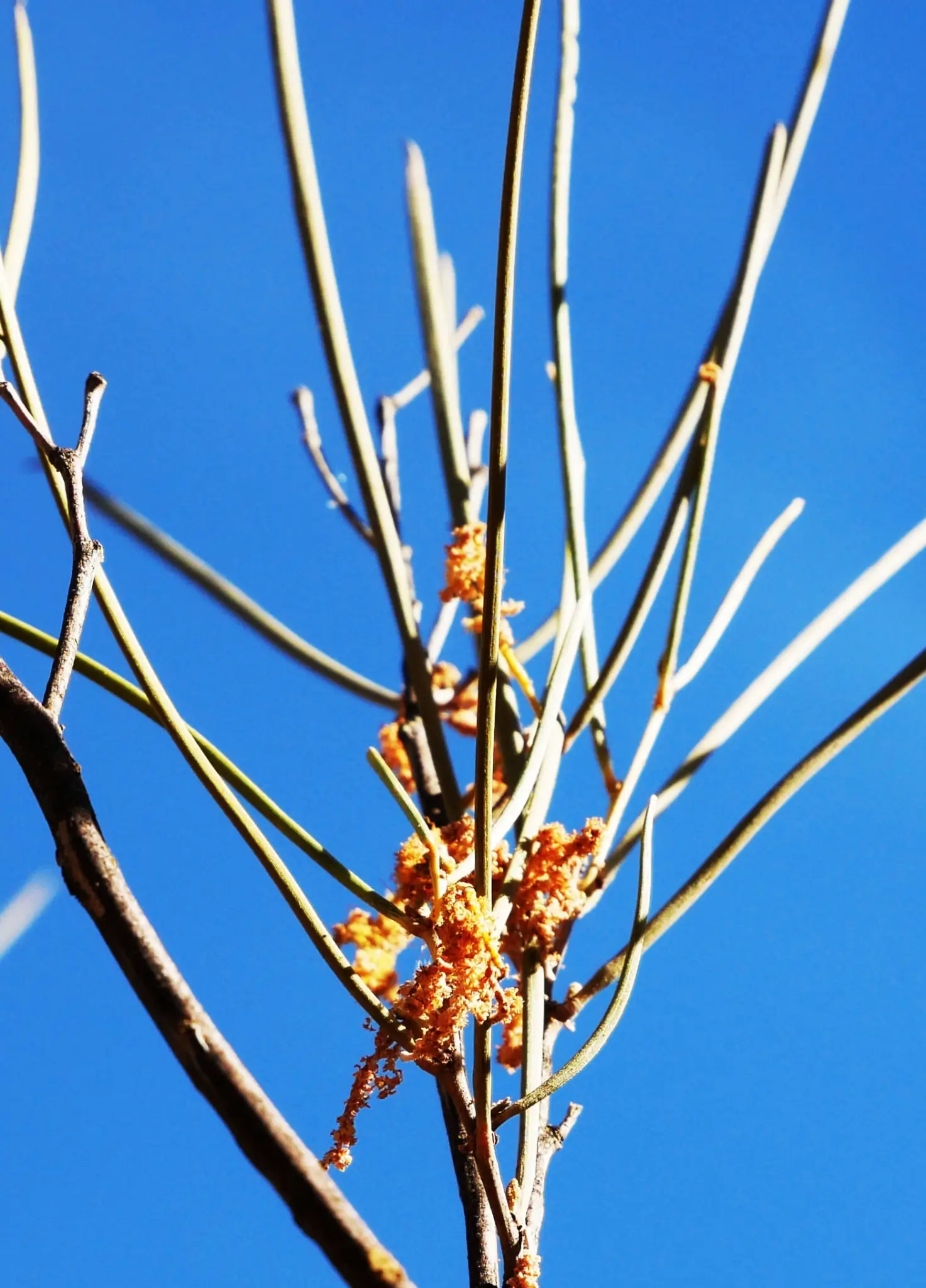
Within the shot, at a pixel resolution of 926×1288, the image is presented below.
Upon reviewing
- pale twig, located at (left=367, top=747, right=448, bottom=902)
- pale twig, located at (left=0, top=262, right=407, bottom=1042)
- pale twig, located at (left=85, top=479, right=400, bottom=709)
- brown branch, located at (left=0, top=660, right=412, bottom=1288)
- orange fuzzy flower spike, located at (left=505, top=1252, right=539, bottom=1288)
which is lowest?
brown branch, located at (left=0, top=660, right=412, bottom=1288)

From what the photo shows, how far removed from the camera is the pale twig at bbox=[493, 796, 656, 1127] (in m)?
0.84

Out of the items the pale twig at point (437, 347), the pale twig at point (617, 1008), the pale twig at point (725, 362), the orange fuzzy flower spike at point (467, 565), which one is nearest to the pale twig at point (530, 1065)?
the pale twig at point (617, 1008)

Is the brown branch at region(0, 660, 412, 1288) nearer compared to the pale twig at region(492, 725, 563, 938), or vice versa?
the brown branch at region(0, 660, 412, 1288)

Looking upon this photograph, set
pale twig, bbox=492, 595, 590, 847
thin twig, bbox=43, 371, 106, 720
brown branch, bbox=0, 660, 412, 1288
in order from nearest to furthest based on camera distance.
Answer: brown branch, bbox=0, 660, 412, 1288 < thin twig, bbox=43, 371, 106, 720 < pale twig, bbox=492, 595, 590, 847

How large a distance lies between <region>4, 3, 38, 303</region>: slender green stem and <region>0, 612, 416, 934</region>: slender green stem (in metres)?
0.28

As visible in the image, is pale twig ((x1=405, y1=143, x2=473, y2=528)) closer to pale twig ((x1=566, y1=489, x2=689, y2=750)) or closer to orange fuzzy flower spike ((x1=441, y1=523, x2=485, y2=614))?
orange fuzzy flower spike ((x1=441, y1=523, x2=485, y2=614))

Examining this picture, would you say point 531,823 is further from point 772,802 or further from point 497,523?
point 497,523

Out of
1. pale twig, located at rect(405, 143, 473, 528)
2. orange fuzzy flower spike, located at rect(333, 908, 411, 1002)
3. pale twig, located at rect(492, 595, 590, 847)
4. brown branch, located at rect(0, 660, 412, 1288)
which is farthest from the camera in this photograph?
pale twig, located at rect(405, 143, 473, 528)

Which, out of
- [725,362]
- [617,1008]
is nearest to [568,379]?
[725,362]

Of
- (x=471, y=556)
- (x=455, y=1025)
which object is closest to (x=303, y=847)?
(x=455, y=1025)

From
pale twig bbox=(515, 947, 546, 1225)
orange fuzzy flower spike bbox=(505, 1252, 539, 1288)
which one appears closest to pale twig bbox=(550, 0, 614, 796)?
pale twig bbox=(515, 947, 546, 1225)

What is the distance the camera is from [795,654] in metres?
1.27

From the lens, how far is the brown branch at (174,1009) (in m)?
0.45

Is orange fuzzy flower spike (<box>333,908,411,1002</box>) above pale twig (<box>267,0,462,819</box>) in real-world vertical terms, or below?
below
